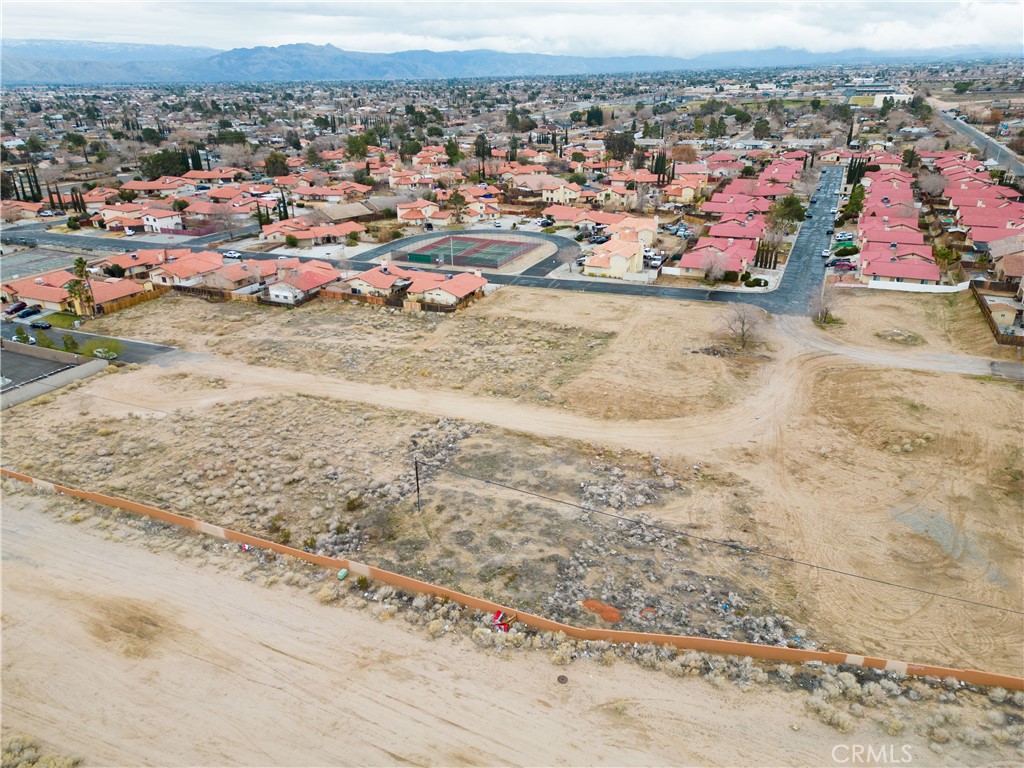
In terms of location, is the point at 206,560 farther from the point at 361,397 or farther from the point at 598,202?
the point at 598,202

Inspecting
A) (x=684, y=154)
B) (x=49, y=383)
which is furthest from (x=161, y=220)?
(x=684, y=154)

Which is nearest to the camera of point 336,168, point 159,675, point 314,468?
point 159,675

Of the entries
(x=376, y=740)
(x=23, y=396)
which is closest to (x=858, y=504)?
(x=376, y=740)

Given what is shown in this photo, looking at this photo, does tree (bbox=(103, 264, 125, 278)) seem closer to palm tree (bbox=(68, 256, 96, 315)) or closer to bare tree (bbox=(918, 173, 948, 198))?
palm tree (bbox=(68, 256, 96, 315))

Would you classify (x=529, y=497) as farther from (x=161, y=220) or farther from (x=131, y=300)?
(x=161, y=220)

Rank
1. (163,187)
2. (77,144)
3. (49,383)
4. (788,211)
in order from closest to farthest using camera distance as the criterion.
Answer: (49,383) → (788,211) → (163,187) → (77,144)

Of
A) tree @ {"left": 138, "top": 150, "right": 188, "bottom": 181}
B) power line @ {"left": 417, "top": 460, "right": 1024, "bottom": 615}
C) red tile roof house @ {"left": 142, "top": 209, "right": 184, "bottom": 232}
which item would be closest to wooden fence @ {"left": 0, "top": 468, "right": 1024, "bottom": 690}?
power line @ {"left": 417, "top": 460, "right": 1024, "bottom": 615}
